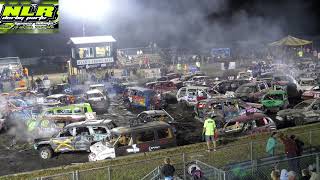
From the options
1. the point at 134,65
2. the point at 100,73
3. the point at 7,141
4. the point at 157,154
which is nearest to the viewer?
the point at 157,154

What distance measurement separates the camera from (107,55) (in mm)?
40406

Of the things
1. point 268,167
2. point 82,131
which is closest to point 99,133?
point 82,131

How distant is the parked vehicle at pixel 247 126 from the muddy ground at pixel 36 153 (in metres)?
1.54

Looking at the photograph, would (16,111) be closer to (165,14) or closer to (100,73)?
(165,14)

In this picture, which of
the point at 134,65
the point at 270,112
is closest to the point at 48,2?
the point at 270,112

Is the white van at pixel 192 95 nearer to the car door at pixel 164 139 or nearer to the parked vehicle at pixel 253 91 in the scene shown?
the parked vehicle at pixel 253 91

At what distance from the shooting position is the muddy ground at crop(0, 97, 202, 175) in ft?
51.9

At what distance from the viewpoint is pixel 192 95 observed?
2533 centimetres

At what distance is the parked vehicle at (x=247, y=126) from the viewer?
690 inches

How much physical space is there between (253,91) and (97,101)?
926 centimetres

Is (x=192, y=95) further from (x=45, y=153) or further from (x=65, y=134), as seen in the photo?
(x=45, y=153)

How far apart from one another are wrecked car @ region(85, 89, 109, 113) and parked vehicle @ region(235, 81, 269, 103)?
7908 mm

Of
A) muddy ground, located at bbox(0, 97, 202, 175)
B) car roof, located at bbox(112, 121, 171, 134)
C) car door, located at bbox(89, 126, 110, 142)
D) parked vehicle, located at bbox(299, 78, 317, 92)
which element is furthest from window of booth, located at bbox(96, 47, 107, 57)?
car roof, located at bbox(112, 121, 171, 134)

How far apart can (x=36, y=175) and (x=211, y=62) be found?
111 feet
